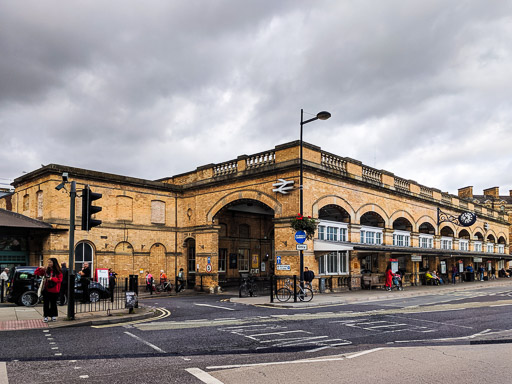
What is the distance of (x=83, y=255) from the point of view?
24.2 meters

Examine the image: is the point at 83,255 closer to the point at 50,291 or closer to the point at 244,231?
the point at 244,231

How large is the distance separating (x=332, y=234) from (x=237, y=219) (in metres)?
8.72

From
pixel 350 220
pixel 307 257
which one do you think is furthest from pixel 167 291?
pixel 350 220

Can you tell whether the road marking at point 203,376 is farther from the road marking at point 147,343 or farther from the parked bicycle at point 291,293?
the parked bicycle at point 291,293

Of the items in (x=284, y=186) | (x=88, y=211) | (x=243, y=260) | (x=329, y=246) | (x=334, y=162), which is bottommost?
(x=243, y=260)

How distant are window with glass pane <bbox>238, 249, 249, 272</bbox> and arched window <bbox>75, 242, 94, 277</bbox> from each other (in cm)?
1073

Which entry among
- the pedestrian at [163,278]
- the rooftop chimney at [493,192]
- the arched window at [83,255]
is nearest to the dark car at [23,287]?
the arched window at [83,255]

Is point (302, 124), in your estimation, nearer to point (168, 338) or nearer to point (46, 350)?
point (168, 338)

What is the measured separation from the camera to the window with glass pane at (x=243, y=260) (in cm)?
3142

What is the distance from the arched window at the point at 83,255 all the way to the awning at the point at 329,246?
1262 cm

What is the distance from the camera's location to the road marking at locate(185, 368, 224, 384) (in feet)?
20.0

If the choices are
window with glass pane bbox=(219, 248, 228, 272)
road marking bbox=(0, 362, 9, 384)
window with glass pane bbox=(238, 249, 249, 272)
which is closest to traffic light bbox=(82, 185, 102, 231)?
road marking bbox=(0, 362, 9, 384)

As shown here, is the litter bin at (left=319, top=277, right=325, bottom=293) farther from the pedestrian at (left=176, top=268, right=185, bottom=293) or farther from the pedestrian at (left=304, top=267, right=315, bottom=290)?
the pedestrian at (left=176, top=268, right=185, bottom=293)

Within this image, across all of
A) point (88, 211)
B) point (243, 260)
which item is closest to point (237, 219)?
point (243, 260)
